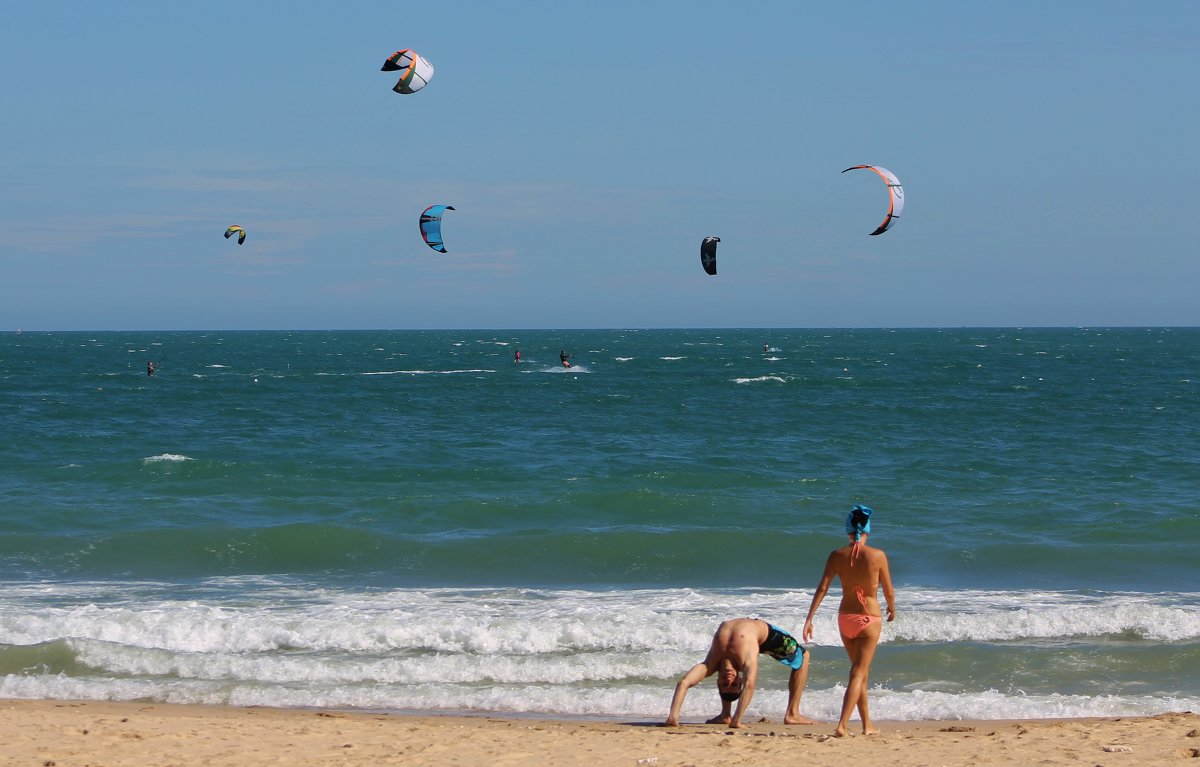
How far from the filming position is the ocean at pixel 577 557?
1037 cm

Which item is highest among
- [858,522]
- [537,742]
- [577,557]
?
[858,522]

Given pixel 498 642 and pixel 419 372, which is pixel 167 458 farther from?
pixel 419 372

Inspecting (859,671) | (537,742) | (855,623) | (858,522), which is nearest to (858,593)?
(855,623)

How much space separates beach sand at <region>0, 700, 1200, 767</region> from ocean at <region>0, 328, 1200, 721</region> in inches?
36.8

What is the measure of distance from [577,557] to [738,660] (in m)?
8.01

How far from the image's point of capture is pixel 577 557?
634 inches

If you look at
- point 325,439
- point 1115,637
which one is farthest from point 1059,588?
point 325,439

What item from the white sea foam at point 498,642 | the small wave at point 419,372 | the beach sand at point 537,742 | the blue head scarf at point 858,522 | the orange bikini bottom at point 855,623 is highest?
the blue head scarf at point 858,522

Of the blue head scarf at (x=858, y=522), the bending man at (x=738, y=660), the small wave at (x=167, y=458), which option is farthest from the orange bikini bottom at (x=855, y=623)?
the small wave at (x=167, y=458)

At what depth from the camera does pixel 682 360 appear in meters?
83.8

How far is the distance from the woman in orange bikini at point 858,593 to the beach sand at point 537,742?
22.6 inches

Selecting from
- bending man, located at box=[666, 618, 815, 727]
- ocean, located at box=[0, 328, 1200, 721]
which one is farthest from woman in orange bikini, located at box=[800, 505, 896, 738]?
ocean, located at box=[0, 328, 1200, 721]

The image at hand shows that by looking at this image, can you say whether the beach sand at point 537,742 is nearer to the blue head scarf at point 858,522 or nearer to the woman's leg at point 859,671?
the woman's leg at point 859,671

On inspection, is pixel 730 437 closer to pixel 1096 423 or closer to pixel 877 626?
pixel 1096 423
